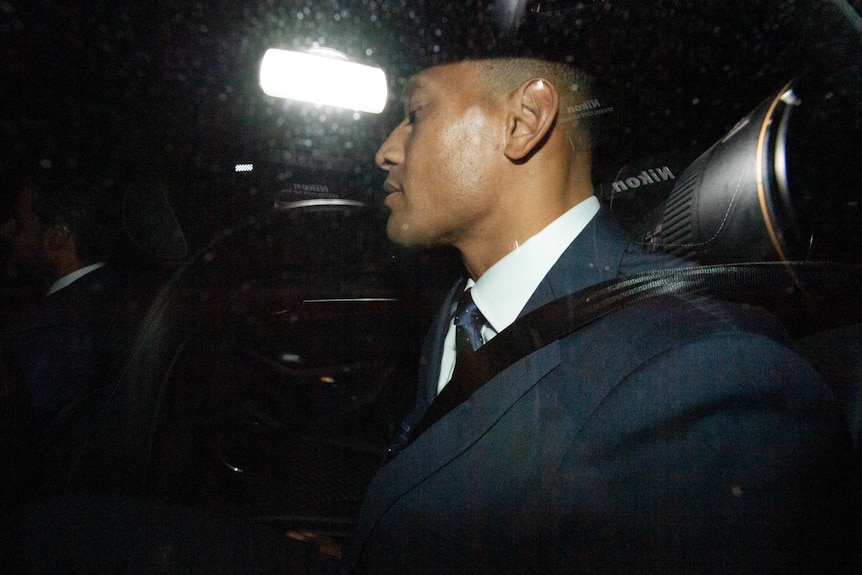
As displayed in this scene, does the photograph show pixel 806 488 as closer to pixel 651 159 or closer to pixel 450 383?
pixel 450 383

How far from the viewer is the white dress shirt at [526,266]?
1097 millimetres

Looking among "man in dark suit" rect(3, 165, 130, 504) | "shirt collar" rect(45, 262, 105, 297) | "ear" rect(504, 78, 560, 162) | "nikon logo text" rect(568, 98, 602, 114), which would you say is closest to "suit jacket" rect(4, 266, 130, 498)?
"man in dark suit" rect(3, 165, 130, 504)

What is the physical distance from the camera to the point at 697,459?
592mm

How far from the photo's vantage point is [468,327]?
117cm

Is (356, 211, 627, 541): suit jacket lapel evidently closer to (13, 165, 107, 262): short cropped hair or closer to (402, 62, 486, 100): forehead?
(402, 62, 486, 100): forehead

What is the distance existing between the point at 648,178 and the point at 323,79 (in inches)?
51.1

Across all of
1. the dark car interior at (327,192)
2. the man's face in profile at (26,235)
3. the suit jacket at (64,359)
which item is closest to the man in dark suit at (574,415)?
the dark car interior at (327,192)

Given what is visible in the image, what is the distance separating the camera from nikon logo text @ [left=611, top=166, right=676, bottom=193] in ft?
3.57

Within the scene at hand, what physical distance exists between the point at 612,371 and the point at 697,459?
0.17 m

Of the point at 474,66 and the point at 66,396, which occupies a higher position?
the point at 474,66

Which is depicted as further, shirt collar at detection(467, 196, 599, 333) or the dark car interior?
shirt collar at detection(467, 196, 599, 333)

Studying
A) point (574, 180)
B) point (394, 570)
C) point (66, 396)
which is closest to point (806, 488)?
point (394, 570)

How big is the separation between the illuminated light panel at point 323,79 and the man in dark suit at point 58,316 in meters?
0.98

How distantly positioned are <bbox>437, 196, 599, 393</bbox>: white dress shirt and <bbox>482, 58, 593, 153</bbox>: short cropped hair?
0.63 feet
